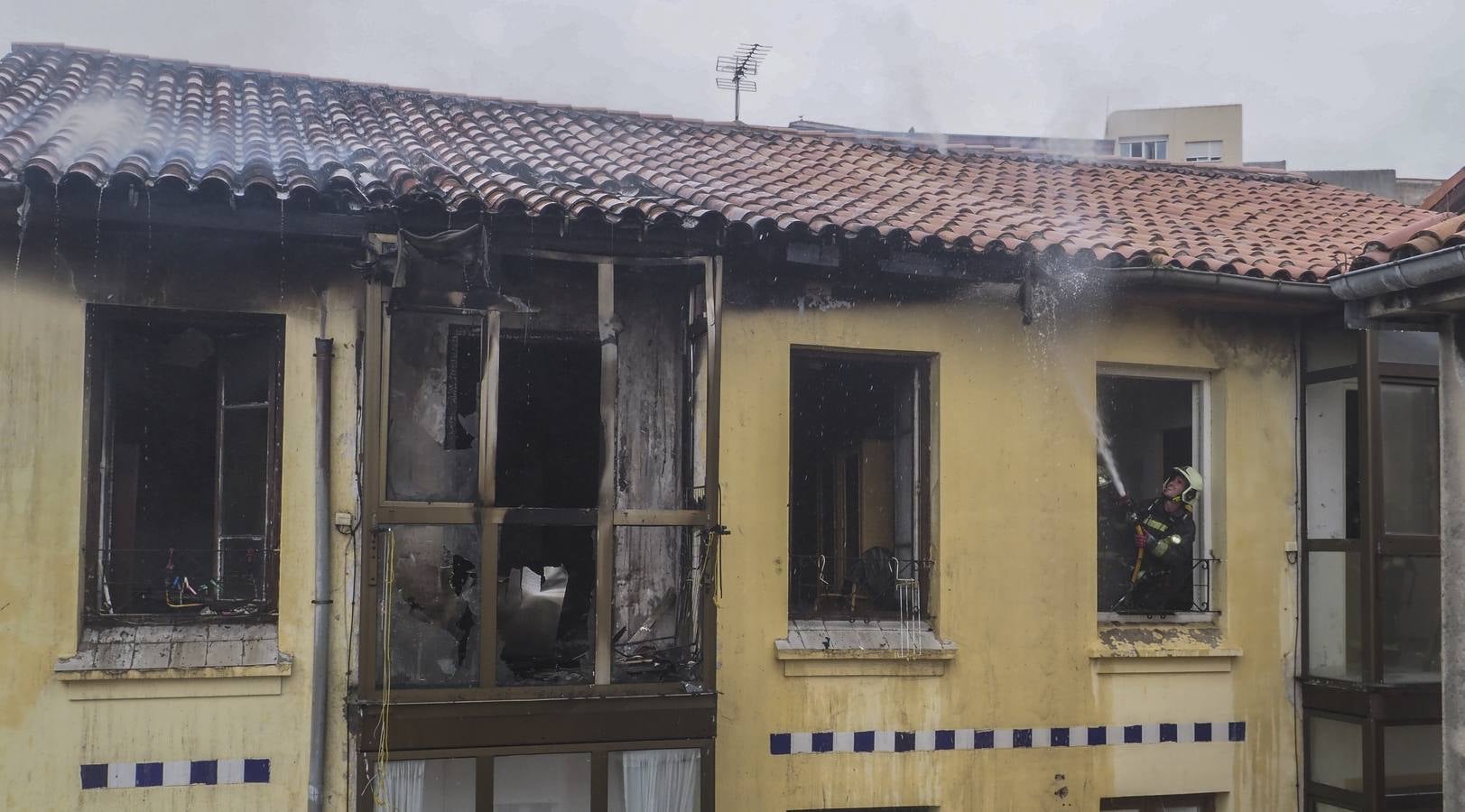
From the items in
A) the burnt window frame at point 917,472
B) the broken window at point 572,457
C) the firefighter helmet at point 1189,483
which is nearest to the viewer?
the broken window at point 572,457

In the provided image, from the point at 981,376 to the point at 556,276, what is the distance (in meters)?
3.10

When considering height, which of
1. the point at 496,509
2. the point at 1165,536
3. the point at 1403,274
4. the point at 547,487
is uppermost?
the point at 1403,274

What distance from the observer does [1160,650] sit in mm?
9703

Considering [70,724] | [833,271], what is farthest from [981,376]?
[70,724]

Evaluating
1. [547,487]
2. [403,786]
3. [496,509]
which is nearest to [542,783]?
[403,786]

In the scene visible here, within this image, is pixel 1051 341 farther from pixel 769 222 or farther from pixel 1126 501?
pixel 769 222

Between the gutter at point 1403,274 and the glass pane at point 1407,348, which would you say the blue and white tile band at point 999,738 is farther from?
the gutter at point 1403,274

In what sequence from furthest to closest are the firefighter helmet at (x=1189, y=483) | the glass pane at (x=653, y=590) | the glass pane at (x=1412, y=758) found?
the firefighter helmet at (x=1189, y=483)
the glass pane at (x=1412, y=758)
the glass pane at (x=653, y=590)

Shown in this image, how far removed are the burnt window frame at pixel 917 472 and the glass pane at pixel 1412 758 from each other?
136 inches

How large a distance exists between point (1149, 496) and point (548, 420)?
15.5 feet

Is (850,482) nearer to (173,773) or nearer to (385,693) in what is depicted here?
(385,693)

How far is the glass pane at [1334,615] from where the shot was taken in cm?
978

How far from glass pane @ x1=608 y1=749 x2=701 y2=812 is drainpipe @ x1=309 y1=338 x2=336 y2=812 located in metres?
1.74

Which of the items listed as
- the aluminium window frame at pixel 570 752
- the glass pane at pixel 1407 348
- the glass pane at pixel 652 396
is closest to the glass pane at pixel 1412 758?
the glass pane at pixel 1407 348
